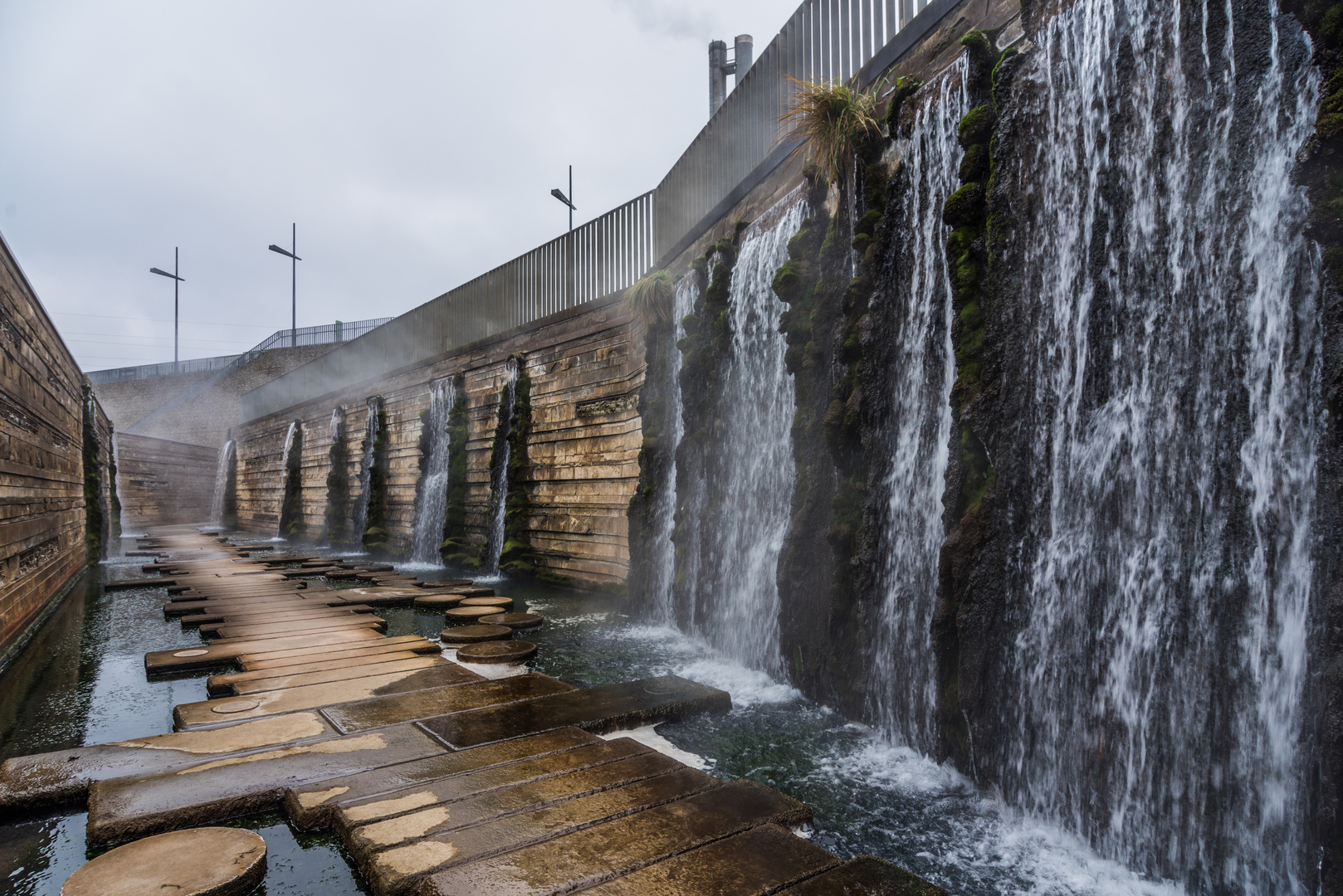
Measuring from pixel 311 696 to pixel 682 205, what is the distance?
7.92 metres

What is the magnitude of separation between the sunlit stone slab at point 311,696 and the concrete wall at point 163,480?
27.5 meters

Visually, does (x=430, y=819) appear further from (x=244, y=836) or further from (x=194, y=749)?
(x=194, y=749)

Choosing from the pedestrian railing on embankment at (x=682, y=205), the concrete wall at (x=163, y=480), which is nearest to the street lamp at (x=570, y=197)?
the pedestrian railing on embankment at (x=682, y=205)

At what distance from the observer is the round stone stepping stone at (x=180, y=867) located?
6.68ft

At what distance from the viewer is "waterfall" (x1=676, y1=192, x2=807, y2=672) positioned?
636 centimetres

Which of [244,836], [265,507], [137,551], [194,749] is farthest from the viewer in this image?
[265,507]

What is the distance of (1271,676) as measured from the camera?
252 centimetres

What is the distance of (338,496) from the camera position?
764 inches

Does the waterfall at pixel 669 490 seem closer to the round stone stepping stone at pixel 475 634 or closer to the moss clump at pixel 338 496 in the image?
the round stone stepping stone at pixel 475 634

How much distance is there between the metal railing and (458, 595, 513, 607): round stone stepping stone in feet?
83.0

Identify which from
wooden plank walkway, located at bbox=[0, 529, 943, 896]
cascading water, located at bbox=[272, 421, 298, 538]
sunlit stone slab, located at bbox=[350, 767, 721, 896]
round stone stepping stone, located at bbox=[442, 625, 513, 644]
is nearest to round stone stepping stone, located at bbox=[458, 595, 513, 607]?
round stone stepping stone, located at bbox=[442, 625, 513, 644]

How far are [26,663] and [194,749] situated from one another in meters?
3.53

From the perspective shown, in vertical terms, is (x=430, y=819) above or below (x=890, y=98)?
below

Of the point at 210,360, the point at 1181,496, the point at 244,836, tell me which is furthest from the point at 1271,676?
the point at 210,360
